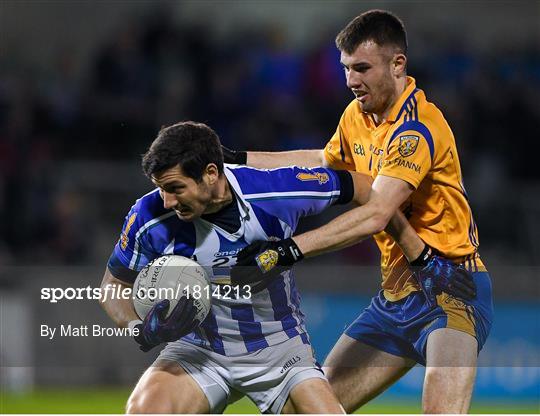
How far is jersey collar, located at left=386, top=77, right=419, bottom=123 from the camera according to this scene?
5787mm

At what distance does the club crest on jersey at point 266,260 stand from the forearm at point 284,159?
45.5 inches

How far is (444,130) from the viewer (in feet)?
18.9

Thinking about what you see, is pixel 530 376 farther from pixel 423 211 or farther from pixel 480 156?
pixel 423 211

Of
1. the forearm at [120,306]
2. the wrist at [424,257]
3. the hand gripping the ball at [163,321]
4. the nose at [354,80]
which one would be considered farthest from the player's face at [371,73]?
the forearm at [120,306]

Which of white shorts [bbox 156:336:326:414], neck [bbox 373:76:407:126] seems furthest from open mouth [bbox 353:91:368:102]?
white shorts [bbox 156:336:326:414]

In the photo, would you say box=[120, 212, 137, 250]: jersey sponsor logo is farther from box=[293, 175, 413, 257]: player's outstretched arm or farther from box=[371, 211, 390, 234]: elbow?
box=[371, 211, 390, 234]: elbow

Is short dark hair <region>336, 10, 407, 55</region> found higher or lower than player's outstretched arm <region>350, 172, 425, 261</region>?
higher

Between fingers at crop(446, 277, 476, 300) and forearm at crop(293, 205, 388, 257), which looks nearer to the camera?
forearm at crop(293, 205, 388, 257)

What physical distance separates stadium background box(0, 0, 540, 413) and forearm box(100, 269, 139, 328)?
12.9 feet

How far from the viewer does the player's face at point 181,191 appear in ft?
17.2

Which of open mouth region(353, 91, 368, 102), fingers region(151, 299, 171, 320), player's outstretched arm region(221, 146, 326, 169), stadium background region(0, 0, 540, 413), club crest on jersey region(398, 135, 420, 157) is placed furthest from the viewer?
stadium background region(0, 0, 540, 413)

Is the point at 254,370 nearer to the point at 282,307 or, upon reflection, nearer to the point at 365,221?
the point at 282,307

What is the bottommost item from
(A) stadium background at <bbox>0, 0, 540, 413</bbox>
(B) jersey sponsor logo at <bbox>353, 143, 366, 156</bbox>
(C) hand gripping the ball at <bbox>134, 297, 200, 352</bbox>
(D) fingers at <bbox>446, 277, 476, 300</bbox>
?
(C) hand gripping the ball at <bbox>134, 297, 200, 352</bbox>

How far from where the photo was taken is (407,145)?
18.3 feet
